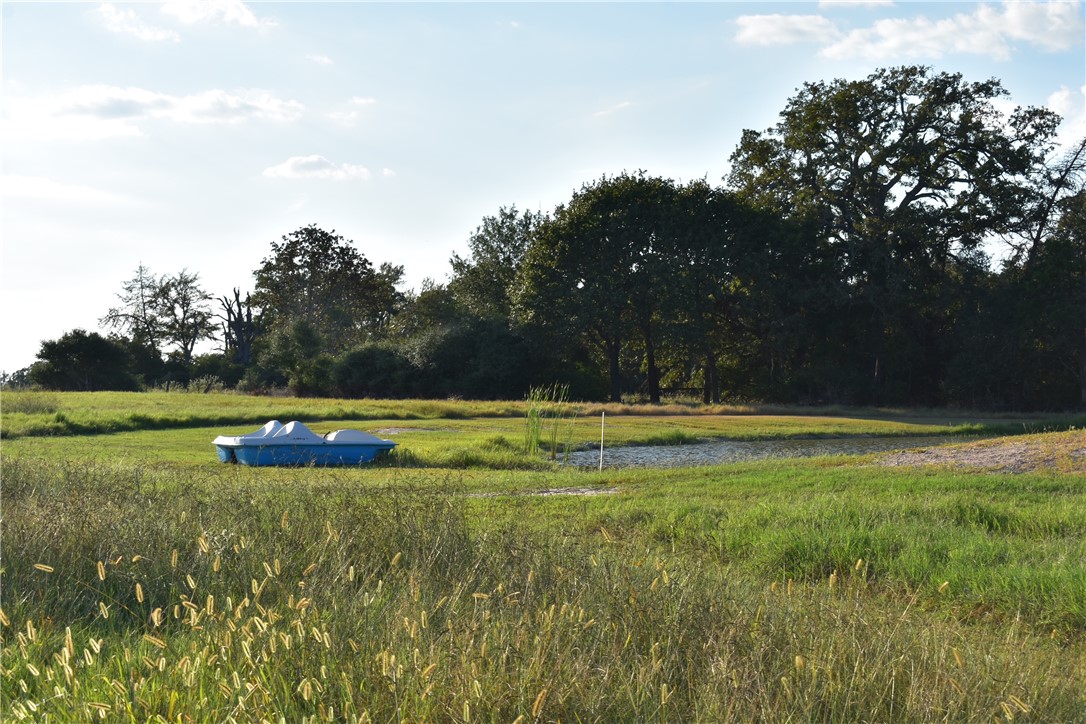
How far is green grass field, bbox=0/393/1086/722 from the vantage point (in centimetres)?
470

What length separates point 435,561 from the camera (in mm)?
7332

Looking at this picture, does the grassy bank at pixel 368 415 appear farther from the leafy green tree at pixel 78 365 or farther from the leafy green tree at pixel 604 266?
the leafy green tree at pixel 78 365

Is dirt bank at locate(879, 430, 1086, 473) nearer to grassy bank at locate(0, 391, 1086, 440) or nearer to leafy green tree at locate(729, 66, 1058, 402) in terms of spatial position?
grassy bank at locate(0, 391, 1086, 440)

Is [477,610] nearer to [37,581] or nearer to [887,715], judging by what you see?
[887,715]

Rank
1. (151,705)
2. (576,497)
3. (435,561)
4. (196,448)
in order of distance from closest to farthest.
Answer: (151,705) → (435,561) → (576,497) → (196,448)

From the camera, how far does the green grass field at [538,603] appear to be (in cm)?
470

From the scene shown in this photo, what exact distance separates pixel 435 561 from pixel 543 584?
107 cm

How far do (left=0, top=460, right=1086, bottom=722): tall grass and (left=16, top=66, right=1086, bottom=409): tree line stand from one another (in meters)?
43.3

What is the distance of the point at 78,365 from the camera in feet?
206

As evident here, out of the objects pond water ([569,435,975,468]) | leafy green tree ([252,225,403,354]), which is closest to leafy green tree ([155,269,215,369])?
leafy green tree ([252,225,403,354])

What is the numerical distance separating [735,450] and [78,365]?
4914 centimetres

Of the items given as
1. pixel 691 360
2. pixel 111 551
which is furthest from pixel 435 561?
pixel 691 360

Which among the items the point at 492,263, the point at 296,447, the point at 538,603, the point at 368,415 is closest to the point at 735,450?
the point at 296,447

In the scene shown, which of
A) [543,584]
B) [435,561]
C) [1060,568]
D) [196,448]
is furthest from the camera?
[196,448]
